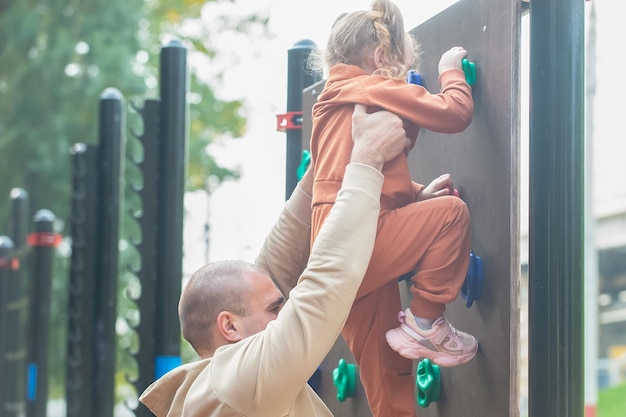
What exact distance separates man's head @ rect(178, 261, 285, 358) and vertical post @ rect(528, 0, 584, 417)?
2.02 ft

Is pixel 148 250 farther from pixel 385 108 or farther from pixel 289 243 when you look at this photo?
pixel 385 108

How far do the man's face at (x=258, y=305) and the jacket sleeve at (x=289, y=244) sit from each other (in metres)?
0.51

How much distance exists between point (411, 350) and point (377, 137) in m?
0.49

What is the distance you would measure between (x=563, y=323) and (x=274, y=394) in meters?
0.62

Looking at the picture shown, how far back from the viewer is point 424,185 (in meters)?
2.86

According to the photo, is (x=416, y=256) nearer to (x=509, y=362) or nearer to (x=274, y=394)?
(x=509, y=362)

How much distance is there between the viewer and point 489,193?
8.16ft

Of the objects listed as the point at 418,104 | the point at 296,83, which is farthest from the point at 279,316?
the point at 296,83

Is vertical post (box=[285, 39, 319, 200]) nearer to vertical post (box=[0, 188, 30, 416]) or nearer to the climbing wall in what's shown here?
the climbing wall

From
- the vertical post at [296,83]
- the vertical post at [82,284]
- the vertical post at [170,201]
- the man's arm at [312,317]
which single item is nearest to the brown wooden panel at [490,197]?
the man's arm at [312,317]

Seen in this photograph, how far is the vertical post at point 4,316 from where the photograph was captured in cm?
875

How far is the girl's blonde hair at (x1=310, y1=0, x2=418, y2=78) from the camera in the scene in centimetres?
243

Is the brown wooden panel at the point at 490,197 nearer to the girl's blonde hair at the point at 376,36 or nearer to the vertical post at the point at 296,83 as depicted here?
the girl's blonde hair at the point at 376,36

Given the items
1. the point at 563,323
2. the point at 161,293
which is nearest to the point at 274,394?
the point at 563,323
